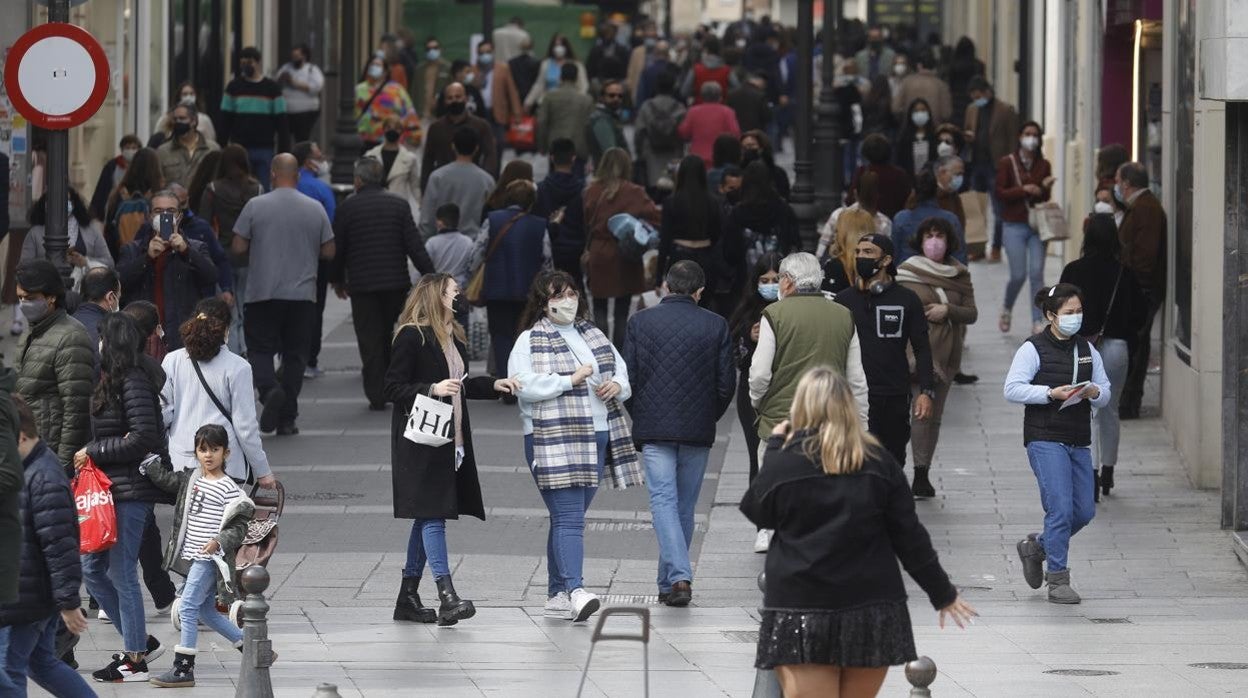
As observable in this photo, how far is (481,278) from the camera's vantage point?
1759cm

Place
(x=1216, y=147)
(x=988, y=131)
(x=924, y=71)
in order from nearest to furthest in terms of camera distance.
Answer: (x=1216, y=147) < (x=988, y=131) < (x=924, y=71)

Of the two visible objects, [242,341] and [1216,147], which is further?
[242,341]

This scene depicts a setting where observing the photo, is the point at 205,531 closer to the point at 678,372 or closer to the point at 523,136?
the point at 678,372

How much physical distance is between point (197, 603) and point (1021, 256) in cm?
1214

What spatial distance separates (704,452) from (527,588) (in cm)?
116

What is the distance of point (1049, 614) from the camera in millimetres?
11516

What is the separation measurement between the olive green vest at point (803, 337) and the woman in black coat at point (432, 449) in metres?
1.38

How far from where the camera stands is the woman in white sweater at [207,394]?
1066cm

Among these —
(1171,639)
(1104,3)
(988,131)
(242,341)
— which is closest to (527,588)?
(1171,639)

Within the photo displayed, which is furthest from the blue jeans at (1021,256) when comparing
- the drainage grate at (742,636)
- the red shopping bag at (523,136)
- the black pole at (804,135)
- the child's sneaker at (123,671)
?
the red shopping bag at (523,136)

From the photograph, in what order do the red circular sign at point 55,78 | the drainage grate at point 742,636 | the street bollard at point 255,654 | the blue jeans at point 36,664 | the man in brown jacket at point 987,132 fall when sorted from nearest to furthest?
the blue jeans at point 36,664 < the street bollard at point 255,654 < the drainage grate at point 742,636 < the red circular sign at point 55,78 < the man in brown jacket at point 987,132

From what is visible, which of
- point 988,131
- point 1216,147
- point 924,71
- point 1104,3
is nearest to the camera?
point 1216,147

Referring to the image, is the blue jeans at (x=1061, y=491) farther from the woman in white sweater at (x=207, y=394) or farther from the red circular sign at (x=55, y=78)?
the red circular sign at (x=55, y=78)

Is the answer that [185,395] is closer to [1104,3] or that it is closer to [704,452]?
[704,452]
